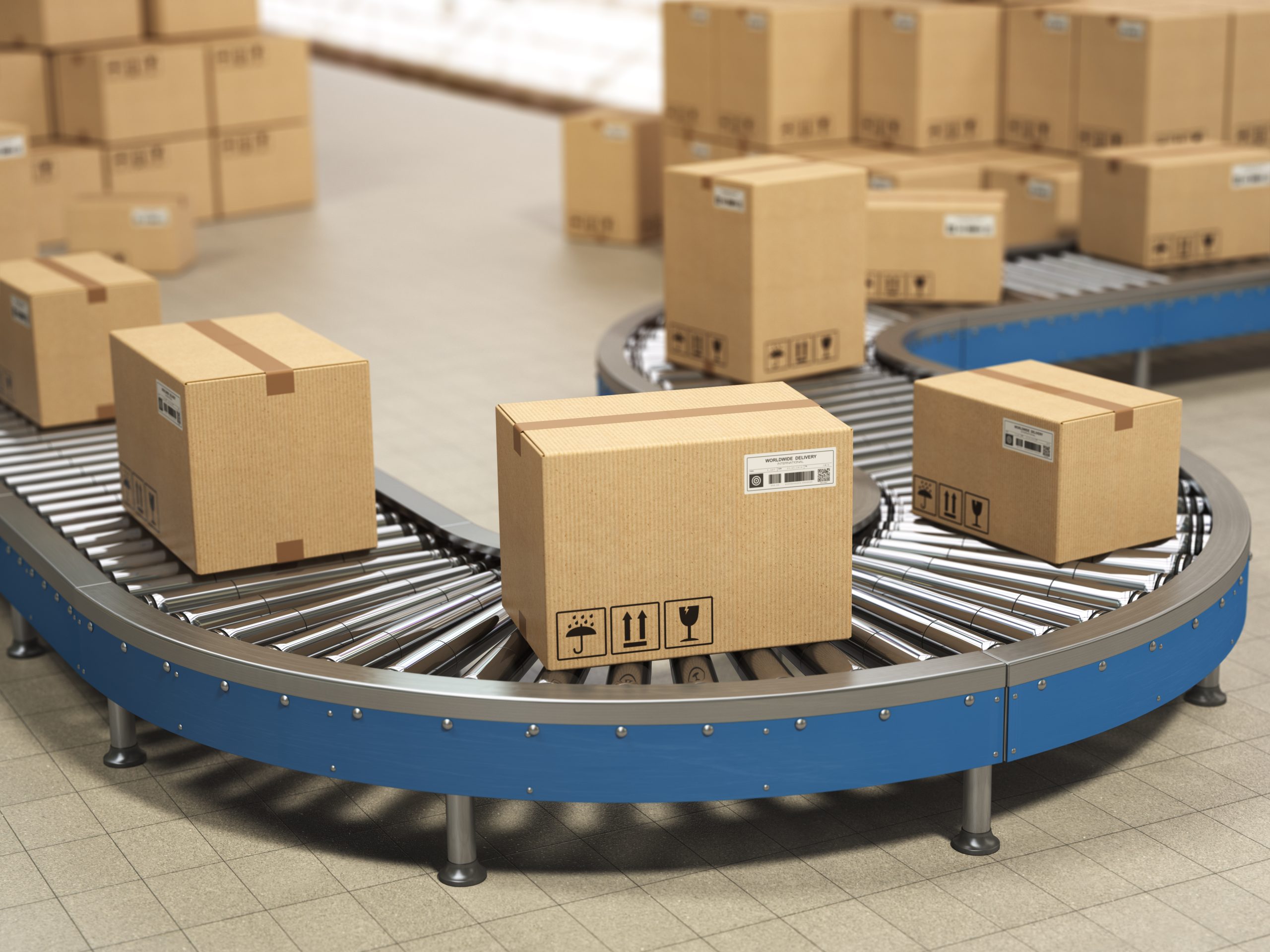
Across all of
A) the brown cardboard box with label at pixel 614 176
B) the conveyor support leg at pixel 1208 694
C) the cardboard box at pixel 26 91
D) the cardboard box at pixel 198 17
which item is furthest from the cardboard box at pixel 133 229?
the conveyor support leg at pixel 1208 694

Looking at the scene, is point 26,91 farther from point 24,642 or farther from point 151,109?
point 24,642

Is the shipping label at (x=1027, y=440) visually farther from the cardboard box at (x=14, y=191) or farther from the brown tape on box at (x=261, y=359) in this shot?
the cardboard box at (x=14, y=191)

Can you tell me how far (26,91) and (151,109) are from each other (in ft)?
→ 2.23

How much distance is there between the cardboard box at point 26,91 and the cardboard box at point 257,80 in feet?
3.05

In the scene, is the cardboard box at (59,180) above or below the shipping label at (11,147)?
below

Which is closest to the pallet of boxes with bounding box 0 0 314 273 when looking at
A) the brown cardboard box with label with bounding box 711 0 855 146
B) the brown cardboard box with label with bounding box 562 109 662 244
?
the brown cardboard box with label with bounding box 562 109 662 244

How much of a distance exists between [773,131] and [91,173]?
13.0 feet

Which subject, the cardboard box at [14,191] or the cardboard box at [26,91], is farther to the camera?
the cardboard box at [26,91]

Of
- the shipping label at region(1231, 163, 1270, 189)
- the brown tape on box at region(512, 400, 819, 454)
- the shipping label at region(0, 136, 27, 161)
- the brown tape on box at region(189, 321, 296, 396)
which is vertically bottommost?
the brown tape on box at region(512, 400, 819, 454)

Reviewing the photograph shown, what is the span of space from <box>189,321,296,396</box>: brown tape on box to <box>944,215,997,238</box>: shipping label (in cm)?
306

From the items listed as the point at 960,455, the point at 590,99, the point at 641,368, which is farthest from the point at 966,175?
the point at 590,99

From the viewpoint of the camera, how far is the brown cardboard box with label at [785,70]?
A: 792 cm

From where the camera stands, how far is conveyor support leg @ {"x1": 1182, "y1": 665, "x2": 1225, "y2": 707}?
386 centimetres

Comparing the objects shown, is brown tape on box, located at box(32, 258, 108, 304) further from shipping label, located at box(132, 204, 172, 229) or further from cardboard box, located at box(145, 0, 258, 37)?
cardboard box, located at box(145, 0, 258, 37)
